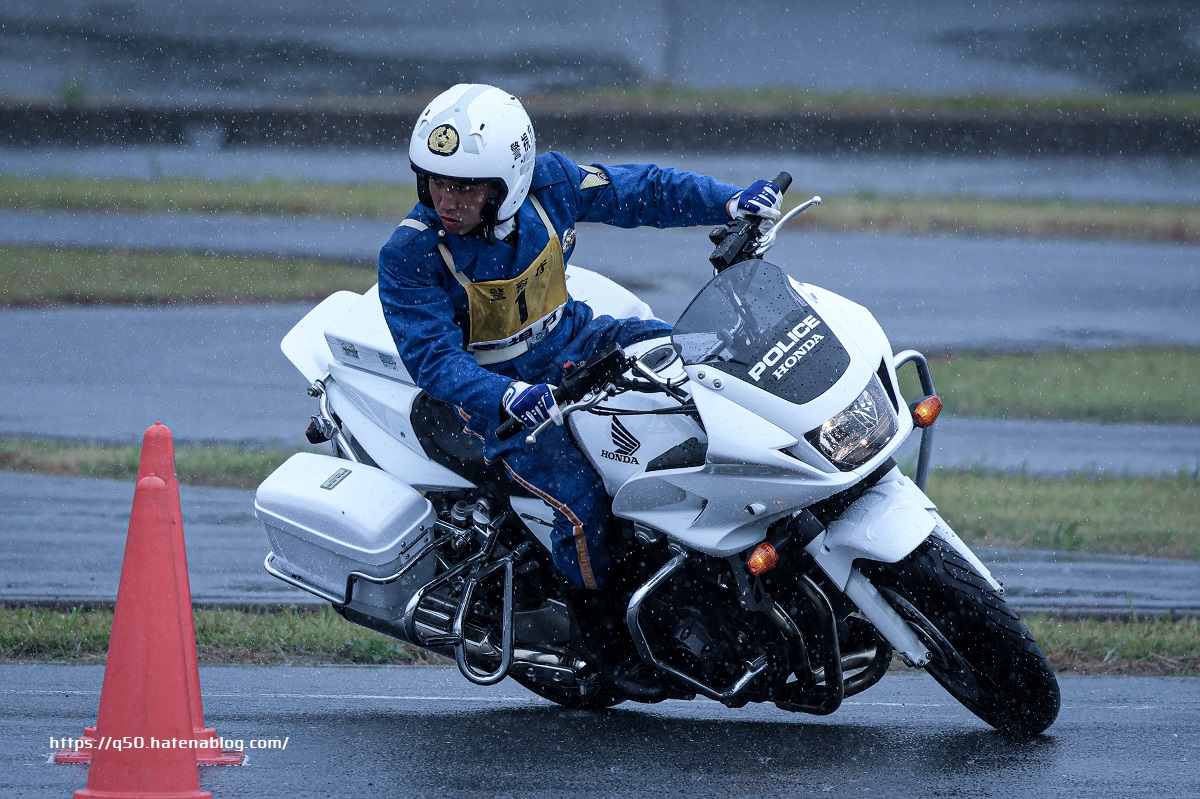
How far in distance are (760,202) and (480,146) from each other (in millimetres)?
946

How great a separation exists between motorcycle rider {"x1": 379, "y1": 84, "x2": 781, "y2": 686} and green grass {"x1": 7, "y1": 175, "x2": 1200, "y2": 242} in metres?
12.3

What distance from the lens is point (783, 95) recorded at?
77.1ft

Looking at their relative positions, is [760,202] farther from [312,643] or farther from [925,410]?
[312,643]

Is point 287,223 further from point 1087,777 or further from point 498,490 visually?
point 1087,777

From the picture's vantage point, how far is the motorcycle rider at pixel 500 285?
5.24 metres

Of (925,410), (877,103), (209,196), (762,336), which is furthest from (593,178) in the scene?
(877,103)

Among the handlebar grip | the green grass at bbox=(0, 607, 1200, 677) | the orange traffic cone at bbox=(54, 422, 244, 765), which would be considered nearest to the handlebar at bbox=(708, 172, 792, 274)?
the handlebar grip

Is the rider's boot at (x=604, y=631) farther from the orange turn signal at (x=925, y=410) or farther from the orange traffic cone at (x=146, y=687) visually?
the orange traffic cone at (x=146, y=687)

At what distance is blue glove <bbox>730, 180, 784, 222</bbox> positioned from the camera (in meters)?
5.30

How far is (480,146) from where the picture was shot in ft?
17.1

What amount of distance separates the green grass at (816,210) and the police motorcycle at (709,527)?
12.3 metres

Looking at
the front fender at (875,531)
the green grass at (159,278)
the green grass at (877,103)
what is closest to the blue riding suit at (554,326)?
the front fender at (875,531)

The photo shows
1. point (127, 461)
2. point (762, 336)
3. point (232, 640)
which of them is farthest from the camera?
point (127, 461)

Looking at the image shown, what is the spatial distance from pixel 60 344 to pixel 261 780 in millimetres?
8519
